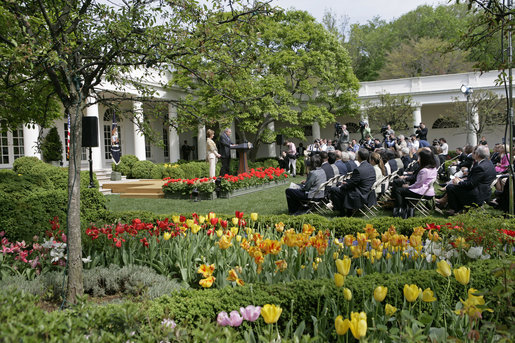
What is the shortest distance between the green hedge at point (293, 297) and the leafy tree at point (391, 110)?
1072 inches

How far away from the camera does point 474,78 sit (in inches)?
1150

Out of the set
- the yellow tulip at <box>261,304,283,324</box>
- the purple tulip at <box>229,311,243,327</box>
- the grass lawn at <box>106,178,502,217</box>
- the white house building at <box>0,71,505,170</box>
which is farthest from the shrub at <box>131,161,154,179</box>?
the yellow tulip at <box>261,304,283,324</box>

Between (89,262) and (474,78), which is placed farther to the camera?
(474,78)

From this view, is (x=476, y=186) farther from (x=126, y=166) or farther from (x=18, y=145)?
(x=18, y=145)

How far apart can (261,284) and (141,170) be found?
1764cm

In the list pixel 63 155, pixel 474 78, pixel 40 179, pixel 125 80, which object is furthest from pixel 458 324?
pixel 474 78

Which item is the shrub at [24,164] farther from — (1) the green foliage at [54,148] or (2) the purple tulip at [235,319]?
(2) the purple tulip at [235,319]

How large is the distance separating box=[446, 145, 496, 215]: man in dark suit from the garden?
7.58 feet

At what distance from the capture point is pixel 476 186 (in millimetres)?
7512

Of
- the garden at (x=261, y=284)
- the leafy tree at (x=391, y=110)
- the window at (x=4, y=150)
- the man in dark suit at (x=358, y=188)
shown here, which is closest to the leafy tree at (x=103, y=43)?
the garden at (x=261, y=284)

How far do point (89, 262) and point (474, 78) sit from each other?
103ft

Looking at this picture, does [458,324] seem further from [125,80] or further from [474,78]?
[474,78]

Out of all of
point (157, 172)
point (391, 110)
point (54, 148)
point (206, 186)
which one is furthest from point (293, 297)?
point (391, 110)

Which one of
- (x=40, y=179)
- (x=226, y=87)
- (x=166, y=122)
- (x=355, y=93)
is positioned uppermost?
(x=355, y=93)
